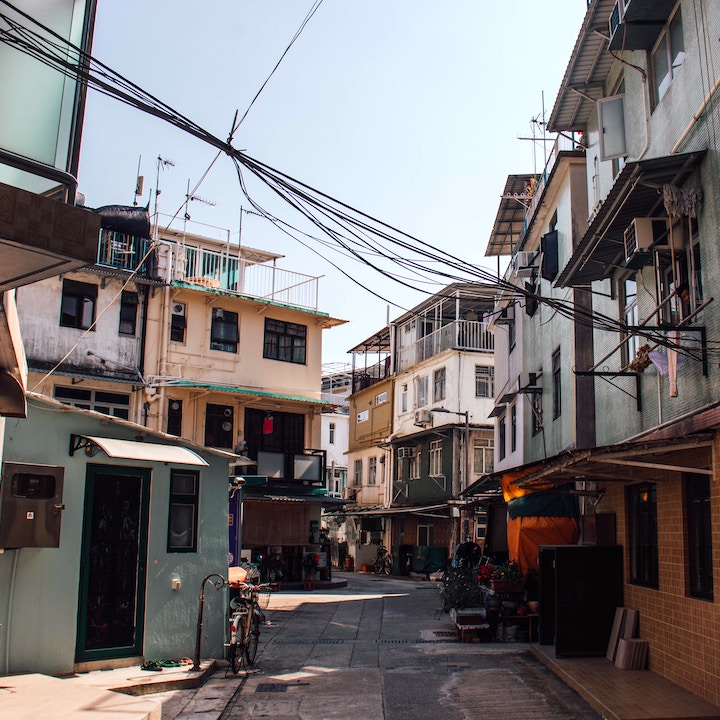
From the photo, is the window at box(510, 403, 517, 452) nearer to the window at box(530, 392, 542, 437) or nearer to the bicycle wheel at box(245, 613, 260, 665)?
the window at box(530, 392, 542, 437)

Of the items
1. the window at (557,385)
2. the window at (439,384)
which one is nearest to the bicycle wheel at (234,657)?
the window at (557,385)

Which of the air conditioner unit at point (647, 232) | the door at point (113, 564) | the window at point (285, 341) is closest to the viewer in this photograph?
the door at point (113, 564)

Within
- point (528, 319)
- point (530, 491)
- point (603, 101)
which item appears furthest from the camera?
point (528, 319)

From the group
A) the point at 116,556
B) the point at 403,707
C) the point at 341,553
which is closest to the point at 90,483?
the point at 116,556

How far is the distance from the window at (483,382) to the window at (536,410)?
15.1m

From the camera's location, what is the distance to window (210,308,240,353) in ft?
90.2

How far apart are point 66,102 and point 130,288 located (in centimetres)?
1922

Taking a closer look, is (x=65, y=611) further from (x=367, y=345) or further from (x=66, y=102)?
(x=367, y=345)

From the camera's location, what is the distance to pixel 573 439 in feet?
50.0

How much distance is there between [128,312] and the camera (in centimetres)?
2555

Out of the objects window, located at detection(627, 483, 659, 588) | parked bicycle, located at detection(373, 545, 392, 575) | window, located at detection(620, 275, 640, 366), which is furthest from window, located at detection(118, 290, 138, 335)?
parked bicycle, located at detection(373, 545, 392, 575)

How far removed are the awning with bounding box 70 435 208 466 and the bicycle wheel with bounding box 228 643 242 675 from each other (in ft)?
8.57

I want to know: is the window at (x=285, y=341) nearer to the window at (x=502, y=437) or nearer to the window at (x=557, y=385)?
the window at (x=502, y=437)

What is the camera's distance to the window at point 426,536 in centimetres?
3603
